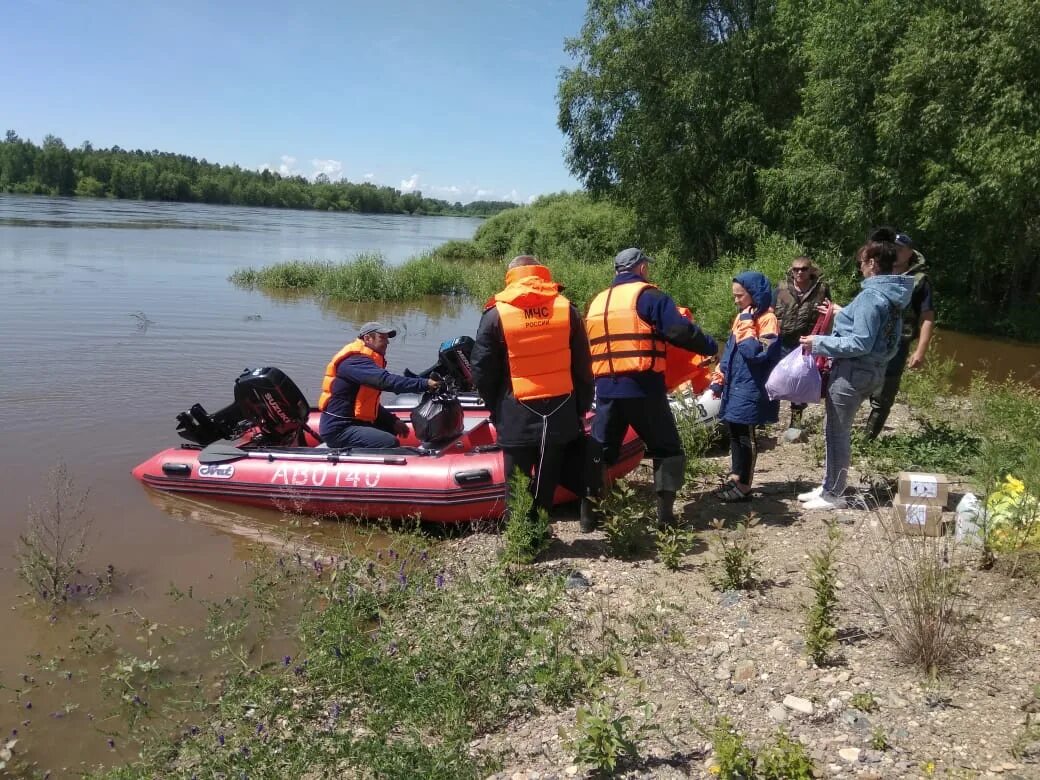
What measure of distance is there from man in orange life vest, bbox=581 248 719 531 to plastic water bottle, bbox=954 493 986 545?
1414mm

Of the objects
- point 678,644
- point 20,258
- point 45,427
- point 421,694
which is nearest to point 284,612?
point 421,694

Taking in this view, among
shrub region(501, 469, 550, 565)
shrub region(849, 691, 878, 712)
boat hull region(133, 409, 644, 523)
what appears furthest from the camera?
boat hull region(133, 409, 644, 523)

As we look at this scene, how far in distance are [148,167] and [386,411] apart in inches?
3194

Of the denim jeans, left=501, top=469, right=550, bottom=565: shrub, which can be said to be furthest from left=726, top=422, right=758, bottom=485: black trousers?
left=501, top=469, right=550, bottom=565: shrub

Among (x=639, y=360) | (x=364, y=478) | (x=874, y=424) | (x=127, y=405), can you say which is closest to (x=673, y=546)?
(x=639, y=360)

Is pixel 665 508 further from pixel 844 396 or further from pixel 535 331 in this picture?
pixel 535 331

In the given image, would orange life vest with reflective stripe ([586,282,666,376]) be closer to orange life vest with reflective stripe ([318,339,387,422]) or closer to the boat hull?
the boat hull

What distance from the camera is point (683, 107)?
19000 millimetres

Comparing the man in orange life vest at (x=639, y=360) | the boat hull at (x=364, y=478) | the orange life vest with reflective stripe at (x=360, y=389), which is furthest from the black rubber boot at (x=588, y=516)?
the orange life vest with reflective stripe at (x=360, y=389)

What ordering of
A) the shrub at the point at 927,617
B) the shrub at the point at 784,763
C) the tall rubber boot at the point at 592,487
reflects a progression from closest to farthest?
the shrub at the point at 784,763
the shrub at the point at 927,617
the tall rubber boot at the point at 592,487

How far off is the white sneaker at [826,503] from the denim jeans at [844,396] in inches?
8.3

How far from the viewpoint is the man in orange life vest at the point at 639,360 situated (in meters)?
4.28

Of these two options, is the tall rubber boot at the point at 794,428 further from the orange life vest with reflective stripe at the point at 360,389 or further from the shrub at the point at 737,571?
the orange life vest with reflective stripe at the point at 360,389

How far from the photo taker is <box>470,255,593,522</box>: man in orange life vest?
418cm
